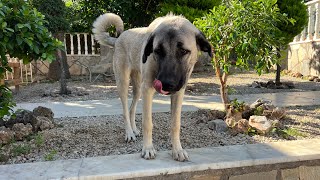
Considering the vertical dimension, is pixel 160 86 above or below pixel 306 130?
above

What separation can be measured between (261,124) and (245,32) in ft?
3.51

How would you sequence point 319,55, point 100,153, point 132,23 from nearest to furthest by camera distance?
1. point 100,153
2. point 319,55
3. point 132,23

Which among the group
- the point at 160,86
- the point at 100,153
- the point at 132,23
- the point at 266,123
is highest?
the point at 132,23

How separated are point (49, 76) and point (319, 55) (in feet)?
26.5

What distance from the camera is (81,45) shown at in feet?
37.1

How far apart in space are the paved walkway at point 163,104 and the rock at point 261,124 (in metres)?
1.41

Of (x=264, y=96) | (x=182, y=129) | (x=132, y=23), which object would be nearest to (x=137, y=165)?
(x=182, y=129)

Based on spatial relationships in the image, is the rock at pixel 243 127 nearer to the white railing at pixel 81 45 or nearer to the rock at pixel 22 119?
the rock at pixel 22 119

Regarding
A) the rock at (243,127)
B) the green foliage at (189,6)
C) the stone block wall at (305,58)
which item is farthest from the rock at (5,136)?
the stone block wall at (305,58)

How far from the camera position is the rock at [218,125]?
3.65 meters

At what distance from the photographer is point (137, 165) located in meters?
2.58

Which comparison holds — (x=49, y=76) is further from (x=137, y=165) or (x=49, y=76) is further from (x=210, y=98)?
(x=137, y=165)

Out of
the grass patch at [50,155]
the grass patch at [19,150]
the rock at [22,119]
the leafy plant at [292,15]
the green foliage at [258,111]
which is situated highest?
the leafy plant at [292,15]

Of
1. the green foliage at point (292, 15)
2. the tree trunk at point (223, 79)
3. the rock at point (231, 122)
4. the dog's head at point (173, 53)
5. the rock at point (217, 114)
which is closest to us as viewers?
the dog's head at point (173, 53)
